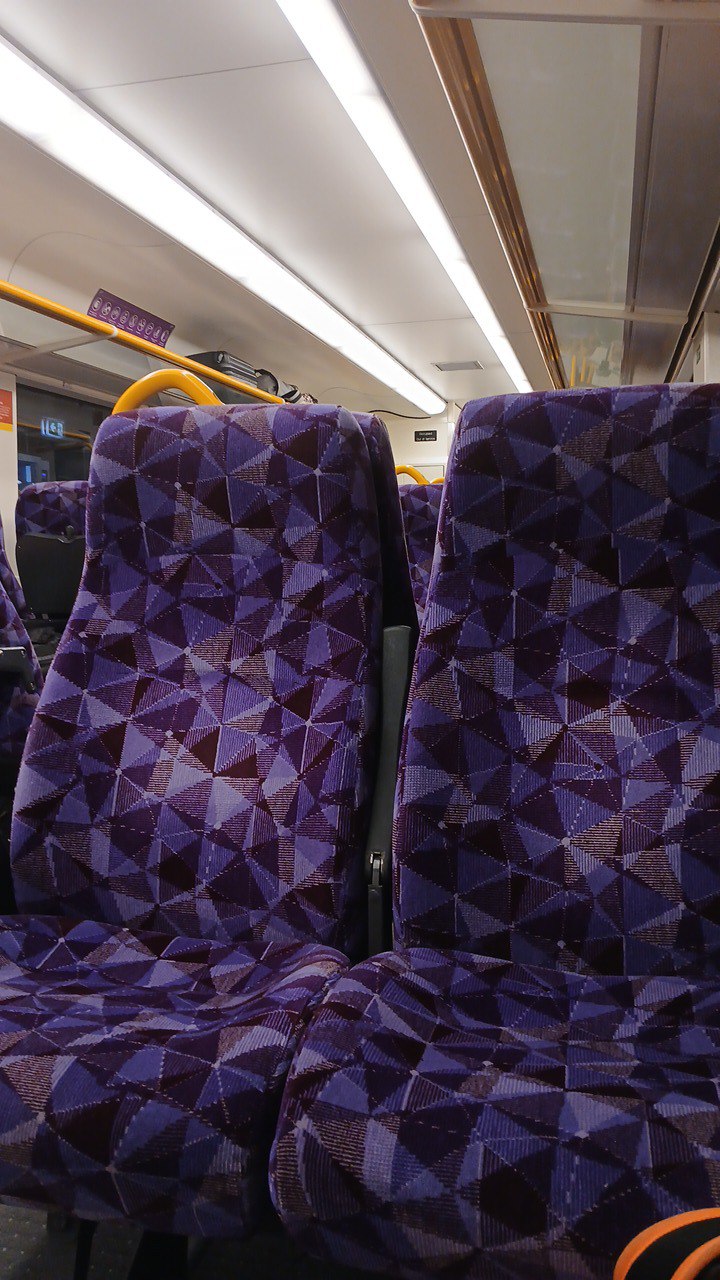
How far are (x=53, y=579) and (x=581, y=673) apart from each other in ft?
11.4

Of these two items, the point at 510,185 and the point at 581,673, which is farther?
the point at 510,185

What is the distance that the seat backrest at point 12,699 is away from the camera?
150 centimetres

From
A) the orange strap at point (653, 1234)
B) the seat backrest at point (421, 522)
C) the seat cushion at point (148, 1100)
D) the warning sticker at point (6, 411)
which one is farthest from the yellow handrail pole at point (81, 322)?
the warning sticker at point (6, 411)

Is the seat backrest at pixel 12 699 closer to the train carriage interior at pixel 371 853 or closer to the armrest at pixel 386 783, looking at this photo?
the train carriage interior at pixel 371 853

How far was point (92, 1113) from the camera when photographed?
0.78m

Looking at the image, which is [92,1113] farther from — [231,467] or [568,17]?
[568,17]

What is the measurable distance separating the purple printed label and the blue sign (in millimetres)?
874

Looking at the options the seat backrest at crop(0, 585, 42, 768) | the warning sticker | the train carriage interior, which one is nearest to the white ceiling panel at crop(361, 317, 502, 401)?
the warning sticker

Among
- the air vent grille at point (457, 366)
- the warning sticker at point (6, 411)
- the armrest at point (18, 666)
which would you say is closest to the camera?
the armrest at point (18, 666)

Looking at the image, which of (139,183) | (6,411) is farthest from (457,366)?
(139,183)

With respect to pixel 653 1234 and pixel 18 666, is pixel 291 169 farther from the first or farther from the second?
pixel 653 1234

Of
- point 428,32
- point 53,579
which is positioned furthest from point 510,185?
point 53,579

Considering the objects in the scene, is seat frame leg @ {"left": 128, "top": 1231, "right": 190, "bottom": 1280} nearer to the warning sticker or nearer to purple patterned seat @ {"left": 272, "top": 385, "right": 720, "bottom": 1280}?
purple patterned seat @ {"left": 272, "top": 385, "right": 720, "bottom": 1280}

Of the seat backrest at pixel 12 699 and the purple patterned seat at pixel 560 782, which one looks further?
the seat backrest at pixel 12 699
